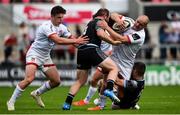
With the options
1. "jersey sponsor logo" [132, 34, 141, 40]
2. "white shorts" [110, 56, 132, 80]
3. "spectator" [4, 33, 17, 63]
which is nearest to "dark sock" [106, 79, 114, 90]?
"white shorts" [110, 56, 132, 80]

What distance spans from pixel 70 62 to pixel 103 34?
1584 centimetres

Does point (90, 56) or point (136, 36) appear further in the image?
point (136, 36)

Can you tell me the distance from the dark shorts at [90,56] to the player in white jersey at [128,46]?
0.62m

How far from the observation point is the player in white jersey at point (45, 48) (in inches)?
738

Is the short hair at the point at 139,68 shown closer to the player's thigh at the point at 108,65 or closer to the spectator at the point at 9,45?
the player's thigh at the point at 108,65

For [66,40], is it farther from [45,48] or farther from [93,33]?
[45,48]

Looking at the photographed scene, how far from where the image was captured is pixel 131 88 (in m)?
18.5

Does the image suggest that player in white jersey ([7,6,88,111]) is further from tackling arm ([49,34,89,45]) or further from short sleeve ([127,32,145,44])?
short sleeve ([127,32,145,44])

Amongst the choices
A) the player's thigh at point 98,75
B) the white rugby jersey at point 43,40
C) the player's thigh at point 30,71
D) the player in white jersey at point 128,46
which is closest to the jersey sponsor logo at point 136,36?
the player in white jersey at point 128,46

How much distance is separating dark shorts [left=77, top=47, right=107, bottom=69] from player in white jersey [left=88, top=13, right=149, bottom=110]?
615 mm

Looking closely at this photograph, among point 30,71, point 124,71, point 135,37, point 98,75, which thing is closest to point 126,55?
point 124,71

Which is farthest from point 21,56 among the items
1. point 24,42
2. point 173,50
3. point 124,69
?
point 124,69

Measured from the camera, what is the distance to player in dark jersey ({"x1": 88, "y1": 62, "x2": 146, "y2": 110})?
18.6m

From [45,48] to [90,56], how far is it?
1.46 metres
